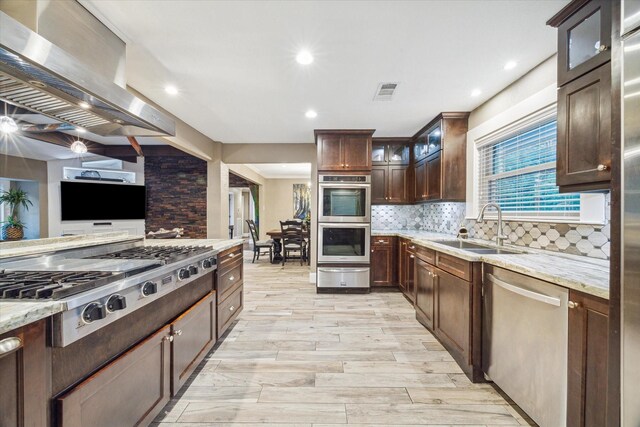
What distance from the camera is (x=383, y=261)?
4.00 metres

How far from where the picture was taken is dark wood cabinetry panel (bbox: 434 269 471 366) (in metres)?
1.93

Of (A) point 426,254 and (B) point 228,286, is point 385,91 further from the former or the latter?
(B) point 228,286

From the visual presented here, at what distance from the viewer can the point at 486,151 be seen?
3.00 meters

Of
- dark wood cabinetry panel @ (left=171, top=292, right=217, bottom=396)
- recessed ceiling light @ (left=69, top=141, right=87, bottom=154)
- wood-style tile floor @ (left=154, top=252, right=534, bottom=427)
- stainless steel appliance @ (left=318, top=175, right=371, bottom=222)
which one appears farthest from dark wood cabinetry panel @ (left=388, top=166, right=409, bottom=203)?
recessed ceiling light @ (left=69, top=141, right=87, bottom=154)

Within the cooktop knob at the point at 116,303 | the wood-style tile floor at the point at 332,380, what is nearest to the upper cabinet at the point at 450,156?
the wood-style tile floor at the point at 332,380

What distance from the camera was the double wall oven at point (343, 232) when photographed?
153 inches

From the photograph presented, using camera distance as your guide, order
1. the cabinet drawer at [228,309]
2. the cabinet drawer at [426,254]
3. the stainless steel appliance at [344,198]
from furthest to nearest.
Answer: the stainless steel appliance at [344,198], the cabinet drawer at [426,254], the cabinet drawer at [228,309]

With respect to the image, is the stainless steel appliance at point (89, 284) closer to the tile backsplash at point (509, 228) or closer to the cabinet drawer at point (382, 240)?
the tile backsplash at point (509, 228)

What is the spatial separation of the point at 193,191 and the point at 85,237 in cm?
421

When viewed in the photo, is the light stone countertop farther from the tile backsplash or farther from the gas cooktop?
the tile backsplash

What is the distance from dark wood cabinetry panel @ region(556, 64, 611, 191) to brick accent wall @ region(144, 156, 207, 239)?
6.06 meters

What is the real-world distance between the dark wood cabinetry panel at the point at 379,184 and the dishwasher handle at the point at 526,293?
2.66 meters

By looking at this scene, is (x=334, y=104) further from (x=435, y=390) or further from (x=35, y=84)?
(x=435, y=390)

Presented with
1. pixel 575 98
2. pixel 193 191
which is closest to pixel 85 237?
pixel 575 98
